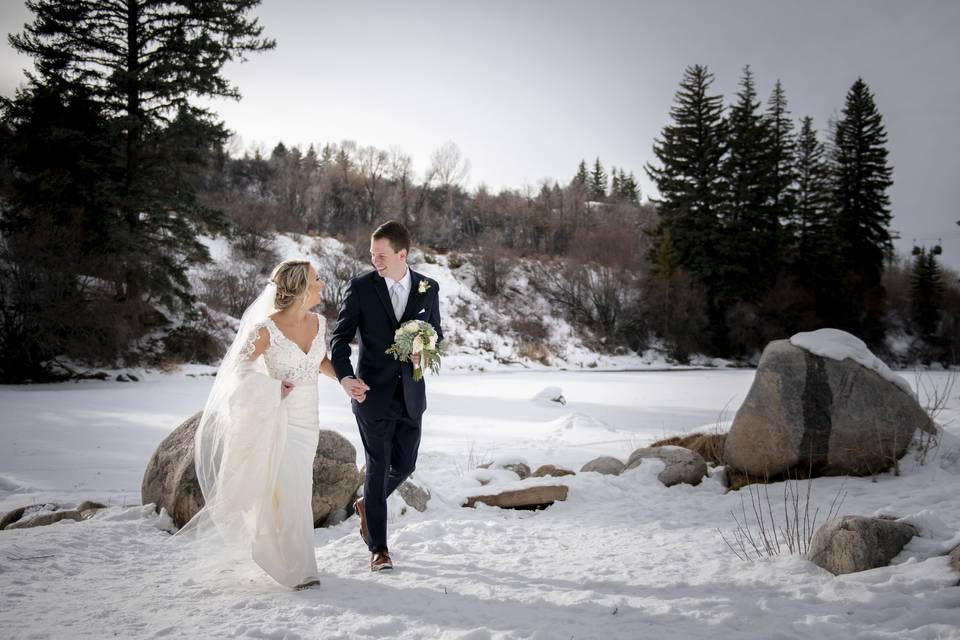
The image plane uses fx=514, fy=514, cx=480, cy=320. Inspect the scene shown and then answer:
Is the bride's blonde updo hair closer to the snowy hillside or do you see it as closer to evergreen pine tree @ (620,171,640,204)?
the snowy hillside

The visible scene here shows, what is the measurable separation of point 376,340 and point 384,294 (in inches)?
13.7

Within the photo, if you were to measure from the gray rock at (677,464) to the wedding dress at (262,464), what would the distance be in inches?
168

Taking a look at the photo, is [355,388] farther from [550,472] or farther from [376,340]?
[550,472]

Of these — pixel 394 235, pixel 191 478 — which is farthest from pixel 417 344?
pixel 191 478

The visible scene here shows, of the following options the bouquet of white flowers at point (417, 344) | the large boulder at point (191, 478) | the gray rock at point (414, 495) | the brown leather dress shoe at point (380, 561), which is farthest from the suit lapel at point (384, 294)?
the gray rock at point (414, 495)

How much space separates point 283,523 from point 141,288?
61.8 ft

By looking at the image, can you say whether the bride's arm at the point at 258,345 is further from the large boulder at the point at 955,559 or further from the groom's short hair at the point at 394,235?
the large boulder at the point at 955,559

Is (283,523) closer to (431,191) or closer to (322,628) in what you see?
(322,628)

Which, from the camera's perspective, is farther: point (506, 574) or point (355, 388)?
point (506, 574)

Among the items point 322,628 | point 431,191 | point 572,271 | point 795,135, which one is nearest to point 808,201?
point 795,135

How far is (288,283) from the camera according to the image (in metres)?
3.43

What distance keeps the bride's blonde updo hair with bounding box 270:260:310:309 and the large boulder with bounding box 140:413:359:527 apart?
6.37 feet

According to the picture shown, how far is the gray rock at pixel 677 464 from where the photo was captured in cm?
595

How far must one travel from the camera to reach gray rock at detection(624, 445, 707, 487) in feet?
19.5
